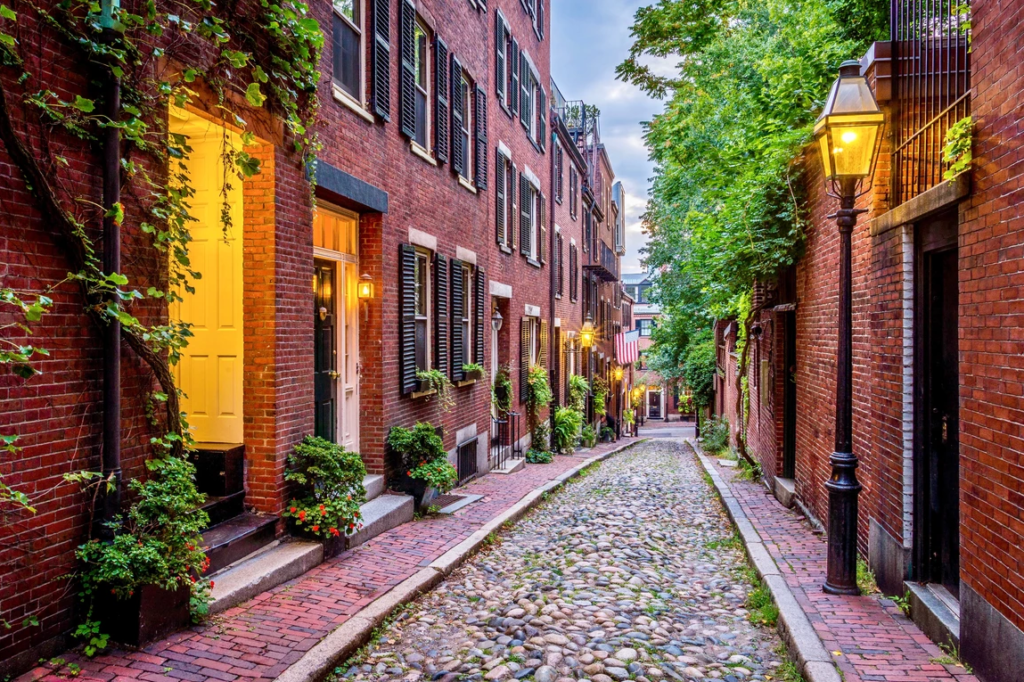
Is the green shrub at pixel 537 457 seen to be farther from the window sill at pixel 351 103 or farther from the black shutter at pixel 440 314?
the window sill at pixel 351 103

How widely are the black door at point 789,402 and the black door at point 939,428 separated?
509 cm

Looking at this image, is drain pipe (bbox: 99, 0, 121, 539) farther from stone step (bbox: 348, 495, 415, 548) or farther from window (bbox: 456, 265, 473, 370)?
window (bbox: 456, 265, 473, 370)

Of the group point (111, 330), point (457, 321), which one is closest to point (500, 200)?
point (457, 321)

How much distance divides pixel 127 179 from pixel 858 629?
18.8 ft

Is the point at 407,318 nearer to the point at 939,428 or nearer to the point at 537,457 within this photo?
the point at 939,428

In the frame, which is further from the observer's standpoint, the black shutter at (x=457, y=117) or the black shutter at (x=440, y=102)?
the black shutter at (x=457, y=117)

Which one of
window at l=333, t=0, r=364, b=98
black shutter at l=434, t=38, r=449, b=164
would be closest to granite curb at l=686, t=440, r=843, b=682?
window at l=333, t=0, r=364, b=98

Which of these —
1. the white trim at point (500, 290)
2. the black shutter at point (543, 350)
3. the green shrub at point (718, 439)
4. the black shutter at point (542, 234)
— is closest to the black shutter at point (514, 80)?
the black shutter at point (542, 234)

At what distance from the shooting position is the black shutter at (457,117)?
11344mm

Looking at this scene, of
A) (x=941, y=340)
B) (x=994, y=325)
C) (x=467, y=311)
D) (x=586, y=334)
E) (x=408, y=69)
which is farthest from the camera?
(x=586, y=334)

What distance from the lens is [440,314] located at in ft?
34.6

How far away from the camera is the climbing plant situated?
3.85 meters

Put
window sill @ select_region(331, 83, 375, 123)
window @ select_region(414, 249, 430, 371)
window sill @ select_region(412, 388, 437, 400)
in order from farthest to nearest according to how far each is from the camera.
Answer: window @ select_region(414, 249, 430, 371), window sill @ select_region(412, 388, 437, 400), window sill @ select_region(331, 83, 375, 123)

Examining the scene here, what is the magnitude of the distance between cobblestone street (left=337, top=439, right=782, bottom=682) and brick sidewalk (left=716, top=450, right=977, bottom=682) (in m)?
0.40
